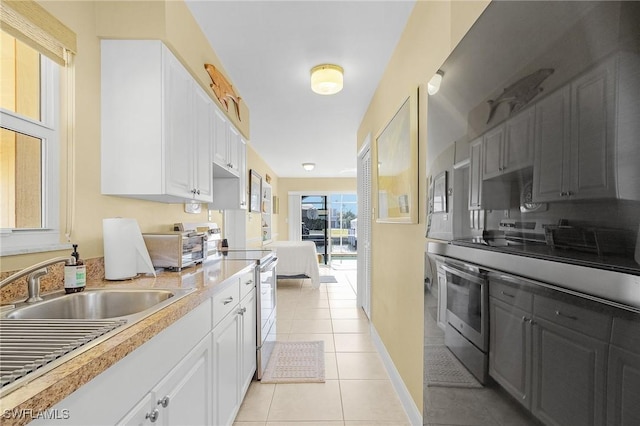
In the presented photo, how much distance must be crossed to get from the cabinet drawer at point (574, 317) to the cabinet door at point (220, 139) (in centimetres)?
230

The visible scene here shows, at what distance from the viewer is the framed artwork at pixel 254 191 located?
519 cm

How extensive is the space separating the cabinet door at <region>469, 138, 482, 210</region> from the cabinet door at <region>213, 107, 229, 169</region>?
2070 mm

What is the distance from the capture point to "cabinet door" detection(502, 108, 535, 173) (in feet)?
1.68

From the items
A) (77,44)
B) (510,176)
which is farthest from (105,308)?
(510,176)

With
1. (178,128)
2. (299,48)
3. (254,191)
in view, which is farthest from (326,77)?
(254,191)

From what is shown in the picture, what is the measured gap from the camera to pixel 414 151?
178 centimetres

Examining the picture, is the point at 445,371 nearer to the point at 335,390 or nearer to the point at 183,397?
the point at 183,397

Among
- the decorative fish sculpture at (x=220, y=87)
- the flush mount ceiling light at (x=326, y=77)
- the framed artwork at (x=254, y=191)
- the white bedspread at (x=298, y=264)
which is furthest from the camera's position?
the white bedspread at (x=298, y=264)

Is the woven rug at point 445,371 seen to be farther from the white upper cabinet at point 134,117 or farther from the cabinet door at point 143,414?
the white upper cabinet at point 134,117

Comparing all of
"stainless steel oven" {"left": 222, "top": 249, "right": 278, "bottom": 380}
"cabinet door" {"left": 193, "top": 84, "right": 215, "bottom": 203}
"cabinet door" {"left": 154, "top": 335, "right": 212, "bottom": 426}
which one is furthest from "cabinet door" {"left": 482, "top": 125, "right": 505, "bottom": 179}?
"stainless steel oven" {"left": 222, "top": 249, "right": 278, "bottom": 380}

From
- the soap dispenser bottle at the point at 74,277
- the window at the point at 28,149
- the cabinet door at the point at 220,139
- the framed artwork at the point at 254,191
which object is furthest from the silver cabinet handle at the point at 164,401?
the framed artwork at the point at 254,191

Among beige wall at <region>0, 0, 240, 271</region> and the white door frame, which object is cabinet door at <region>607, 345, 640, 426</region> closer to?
beige wall at <region>0, 0, 240, 271</region>

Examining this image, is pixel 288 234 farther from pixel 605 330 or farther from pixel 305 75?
pixel 605 330

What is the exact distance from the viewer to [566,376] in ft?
1.46
